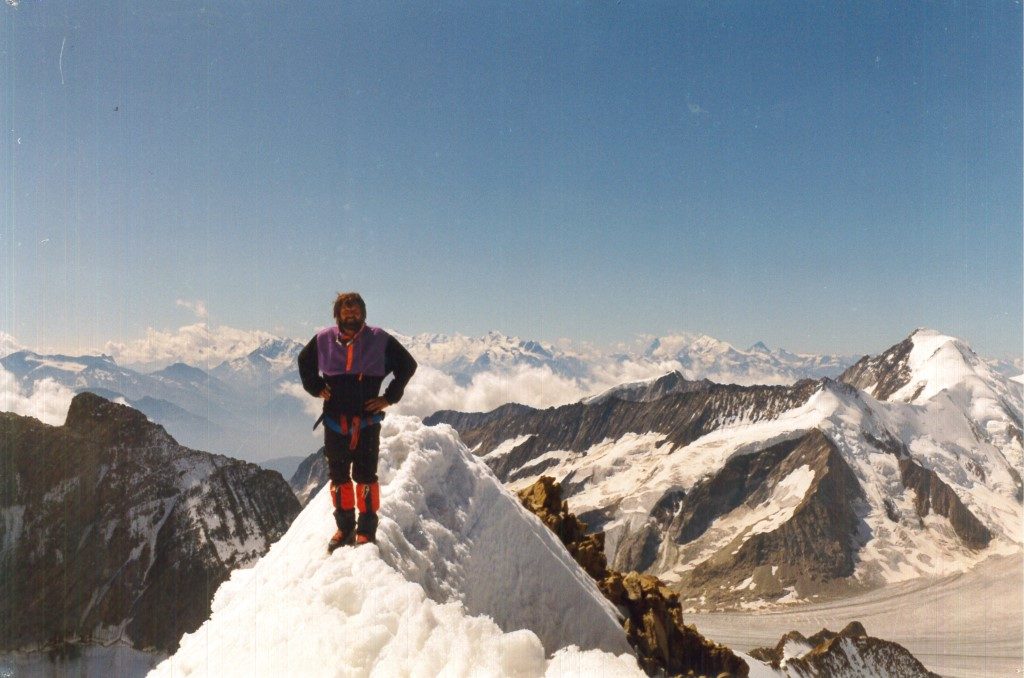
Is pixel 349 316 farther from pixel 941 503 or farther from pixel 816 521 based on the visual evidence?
pixel 941 503

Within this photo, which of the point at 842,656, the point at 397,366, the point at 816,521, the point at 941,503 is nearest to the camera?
the point at 397,366

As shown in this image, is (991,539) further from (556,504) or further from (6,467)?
(6,467)

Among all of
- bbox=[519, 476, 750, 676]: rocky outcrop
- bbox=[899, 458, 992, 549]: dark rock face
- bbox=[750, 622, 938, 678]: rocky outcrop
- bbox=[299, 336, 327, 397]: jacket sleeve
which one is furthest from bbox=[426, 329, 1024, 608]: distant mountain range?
bbox=[299, 336, 327, 397]: jacket sleeve

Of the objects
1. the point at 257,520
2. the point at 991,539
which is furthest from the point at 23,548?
the point at 991,539

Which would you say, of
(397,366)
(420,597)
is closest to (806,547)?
(397,366)

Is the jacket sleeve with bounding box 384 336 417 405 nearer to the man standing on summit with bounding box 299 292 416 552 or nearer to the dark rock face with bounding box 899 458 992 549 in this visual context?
the man standing on summit with bounding box 299 292 416 552
